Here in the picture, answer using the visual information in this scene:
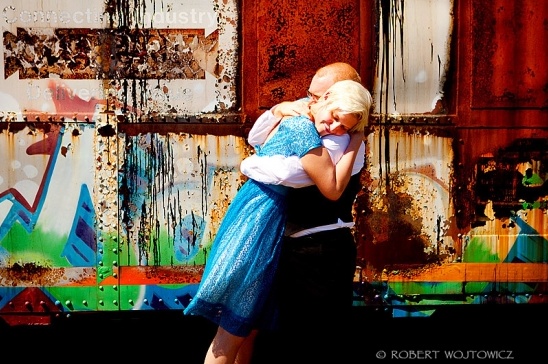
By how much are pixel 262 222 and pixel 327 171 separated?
289 millimetres

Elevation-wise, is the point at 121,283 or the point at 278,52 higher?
the point at 278,52

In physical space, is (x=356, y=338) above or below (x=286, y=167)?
below

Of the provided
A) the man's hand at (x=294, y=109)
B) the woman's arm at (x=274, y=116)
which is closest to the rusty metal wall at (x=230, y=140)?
the woman's arm at (x=274, y=116)

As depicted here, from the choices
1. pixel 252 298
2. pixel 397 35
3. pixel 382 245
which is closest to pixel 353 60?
pixel 397 35

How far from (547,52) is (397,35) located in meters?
0.71

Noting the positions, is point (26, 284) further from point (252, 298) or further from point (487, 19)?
point (487, 19)

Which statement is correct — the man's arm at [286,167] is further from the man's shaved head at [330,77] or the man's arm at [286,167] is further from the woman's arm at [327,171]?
the man's shaved head at [330,77]

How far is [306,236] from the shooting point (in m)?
2.29

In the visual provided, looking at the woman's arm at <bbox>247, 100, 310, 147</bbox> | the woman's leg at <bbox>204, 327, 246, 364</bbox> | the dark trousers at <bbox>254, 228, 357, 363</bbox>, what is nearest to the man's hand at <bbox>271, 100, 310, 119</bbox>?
the woman's arm at <bbox>247, 100, 310, 147</bbox>

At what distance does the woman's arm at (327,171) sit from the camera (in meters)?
2.16

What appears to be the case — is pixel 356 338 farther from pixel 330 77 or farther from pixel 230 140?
pixel 330 77

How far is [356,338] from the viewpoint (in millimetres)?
3588

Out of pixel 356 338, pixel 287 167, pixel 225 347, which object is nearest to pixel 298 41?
pixel 287 167

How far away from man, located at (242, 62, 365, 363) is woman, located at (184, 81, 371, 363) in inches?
1.9
